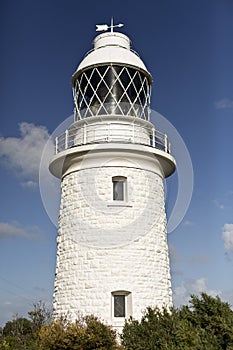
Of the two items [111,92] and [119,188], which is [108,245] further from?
[111,92]

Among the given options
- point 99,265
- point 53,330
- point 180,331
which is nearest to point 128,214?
point 99,265

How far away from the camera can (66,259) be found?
43.4 feet

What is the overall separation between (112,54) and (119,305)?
310 inches

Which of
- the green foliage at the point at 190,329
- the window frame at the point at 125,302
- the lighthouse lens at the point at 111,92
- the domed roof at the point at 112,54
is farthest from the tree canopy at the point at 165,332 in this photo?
the domed roof at the point at 112,54

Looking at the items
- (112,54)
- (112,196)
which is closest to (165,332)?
(112,196)

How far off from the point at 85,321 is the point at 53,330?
1.10m

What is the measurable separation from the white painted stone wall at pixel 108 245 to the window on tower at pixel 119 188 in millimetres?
203

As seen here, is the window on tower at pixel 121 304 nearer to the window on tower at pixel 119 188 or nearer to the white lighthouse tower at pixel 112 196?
the white lighthouse tower at pixel 112 196

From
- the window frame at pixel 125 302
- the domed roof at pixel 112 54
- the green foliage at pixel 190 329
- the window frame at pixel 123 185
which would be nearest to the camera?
the green foliage at pixel 190 329

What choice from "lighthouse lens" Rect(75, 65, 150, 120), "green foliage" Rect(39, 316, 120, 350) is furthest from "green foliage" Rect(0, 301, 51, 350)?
"lighthouse lens" Rect(75, 65, 150, 120)

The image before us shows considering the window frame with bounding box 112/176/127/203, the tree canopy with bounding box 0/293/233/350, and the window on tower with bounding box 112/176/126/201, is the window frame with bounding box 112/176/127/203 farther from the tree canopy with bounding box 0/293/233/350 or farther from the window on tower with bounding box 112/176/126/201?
the tree canopy with bounding box 0/293/233/350

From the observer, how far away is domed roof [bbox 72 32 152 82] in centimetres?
1439

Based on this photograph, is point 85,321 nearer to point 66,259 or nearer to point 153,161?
point 66,259

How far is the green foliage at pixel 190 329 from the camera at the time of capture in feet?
26.7
